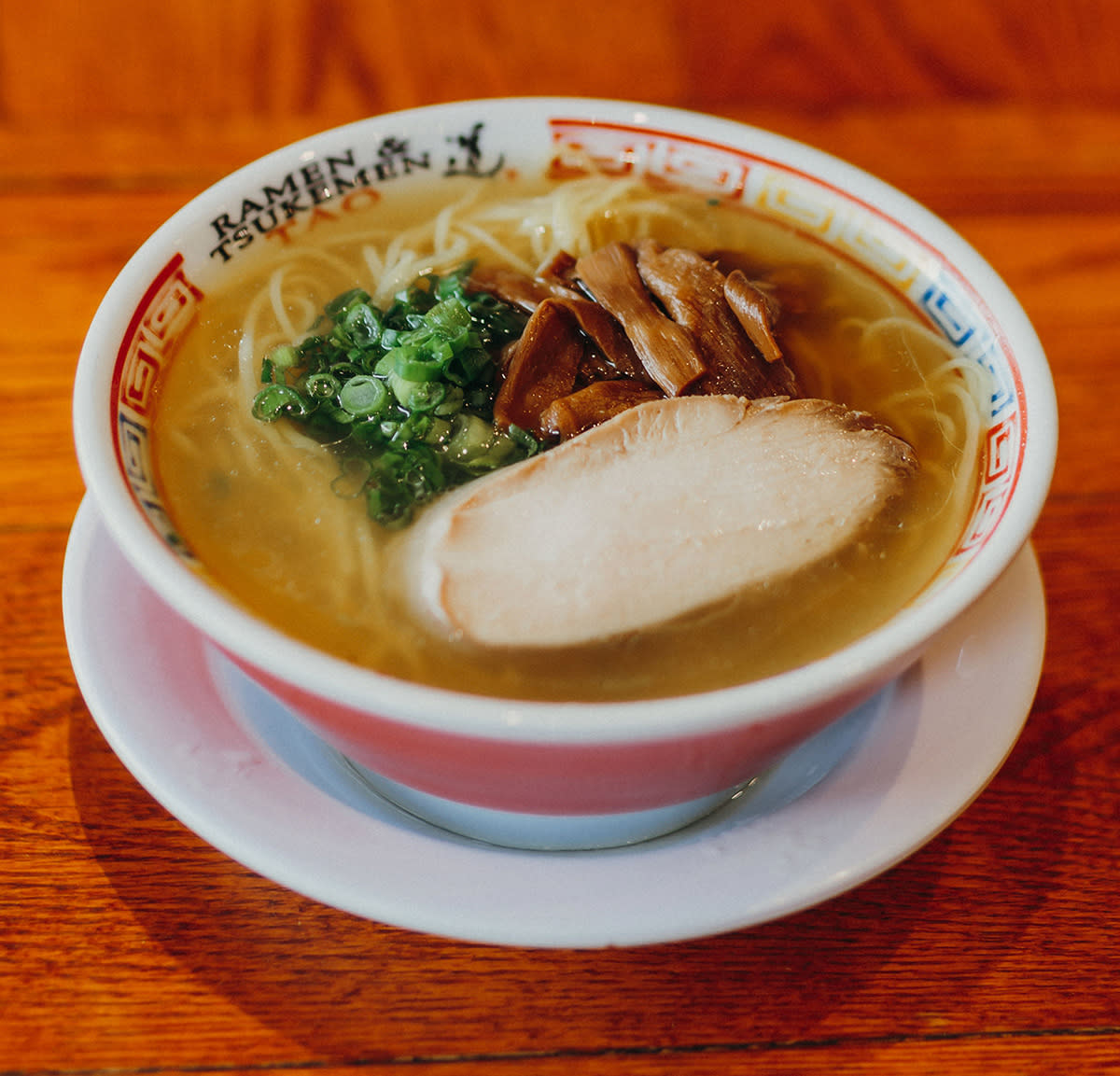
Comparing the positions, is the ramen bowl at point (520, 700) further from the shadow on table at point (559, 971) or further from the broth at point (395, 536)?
the shadow on table at point (559, 971)

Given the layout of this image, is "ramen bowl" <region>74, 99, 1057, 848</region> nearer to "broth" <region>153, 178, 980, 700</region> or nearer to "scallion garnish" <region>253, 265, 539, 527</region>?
"broth" <region>153, 178, 980, 700</region>

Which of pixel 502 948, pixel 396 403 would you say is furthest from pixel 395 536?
pixel 502 948

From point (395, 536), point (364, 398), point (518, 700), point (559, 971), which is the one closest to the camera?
point (518, 700)

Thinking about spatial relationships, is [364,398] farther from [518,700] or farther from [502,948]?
[502,948]

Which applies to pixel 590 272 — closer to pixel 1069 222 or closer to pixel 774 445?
pixel 774 445

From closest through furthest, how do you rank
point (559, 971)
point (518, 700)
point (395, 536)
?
point (518, 700), point (559, 971), point (395, 536)

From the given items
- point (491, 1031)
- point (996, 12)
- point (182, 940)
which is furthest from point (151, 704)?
point (996, 12)
